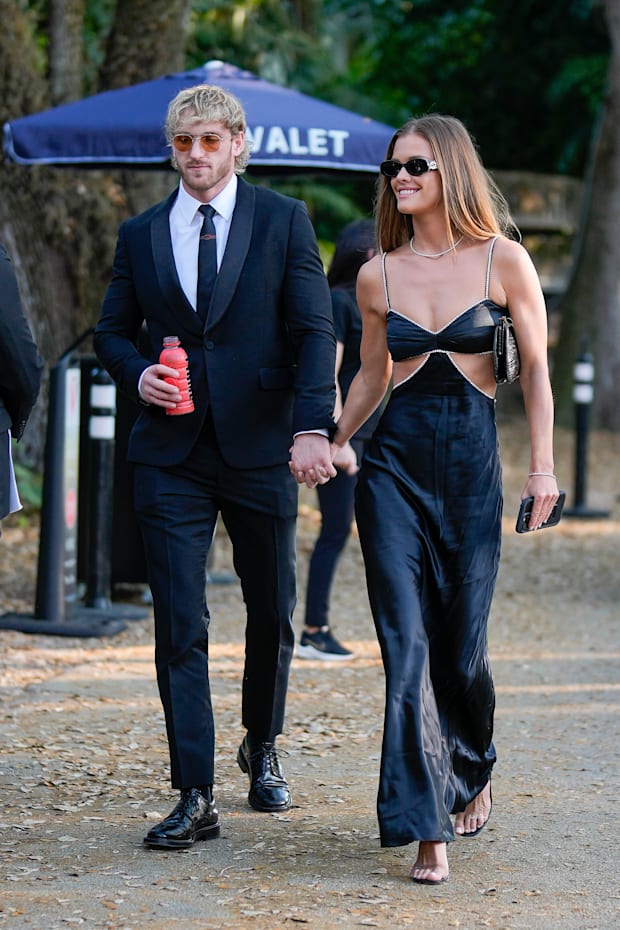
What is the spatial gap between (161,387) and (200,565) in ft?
1.83

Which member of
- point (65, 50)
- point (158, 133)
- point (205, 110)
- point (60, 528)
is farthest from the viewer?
point (65, 50)

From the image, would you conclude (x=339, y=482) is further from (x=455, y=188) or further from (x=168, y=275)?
(x=455, y=188)

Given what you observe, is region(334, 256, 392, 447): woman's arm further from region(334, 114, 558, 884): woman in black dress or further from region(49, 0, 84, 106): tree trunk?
region(49, 0, 84, 106): tree trunk

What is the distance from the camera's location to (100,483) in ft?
27.0

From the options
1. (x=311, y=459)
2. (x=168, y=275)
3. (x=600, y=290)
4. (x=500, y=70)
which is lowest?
(x=311, y=459)

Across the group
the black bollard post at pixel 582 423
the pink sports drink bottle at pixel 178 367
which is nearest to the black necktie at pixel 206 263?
the pink sports drink bottle at pixel 178 367

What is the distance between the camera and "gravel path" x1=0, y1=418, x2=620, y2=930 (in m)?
4.03

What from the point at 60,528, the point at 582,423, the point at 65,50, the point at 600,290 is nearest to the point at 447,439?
the point at 60,528

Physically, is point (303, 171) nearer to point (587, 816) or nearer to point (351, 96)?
point (587, 816)

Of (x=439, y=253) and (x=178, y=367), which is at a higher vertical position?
(x=439, y=253)

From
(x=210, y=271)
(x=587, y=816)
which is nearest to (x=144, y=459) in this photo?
(x=210, y=271)

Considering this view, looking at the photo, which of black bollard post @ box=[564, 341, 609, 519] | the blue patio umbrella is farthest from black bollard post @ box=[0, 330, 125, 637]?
black bollard post @ box=[564, 341, 609, 519]

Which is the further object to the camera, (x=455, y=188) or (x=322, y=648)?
(x=322, y=648)

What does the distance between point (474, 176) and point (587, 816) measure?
205 centimetres
